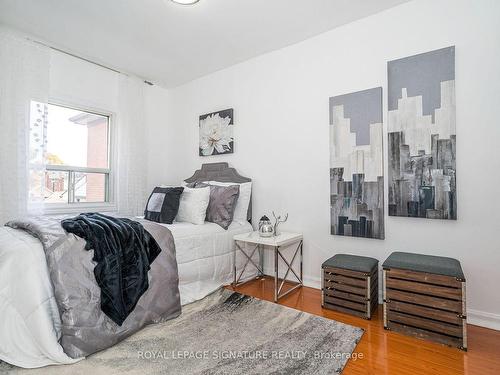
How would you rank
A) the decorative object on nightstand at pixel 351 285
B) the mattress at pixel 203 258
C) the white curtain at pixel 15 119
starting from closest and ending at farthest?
1. the decorative object on nightstand at pixel 351 285
2. the mattress at pixel 203 258
3. the white curtain at pixel 15 119

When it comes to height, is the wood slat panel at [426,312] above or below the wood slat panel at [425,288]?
below

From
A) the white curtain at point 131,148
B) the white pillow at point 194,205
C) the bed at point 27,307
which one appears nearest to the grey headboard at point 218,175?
the white pillow at point 194,205

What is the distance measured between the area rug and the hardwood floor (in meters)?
0.09

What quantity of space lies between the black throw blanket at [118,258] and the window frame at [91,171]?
1.48m

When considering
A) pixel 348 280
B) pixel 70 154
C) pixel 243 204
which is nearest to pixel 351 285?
pixel 348 280

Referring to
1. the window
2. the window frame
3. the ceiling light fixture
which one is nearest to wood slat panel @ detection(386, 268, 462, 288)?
the ceiling light fixture

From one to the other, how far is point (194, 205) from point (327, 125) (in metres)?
1.58

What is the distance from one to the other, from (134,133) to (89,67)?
0.91m

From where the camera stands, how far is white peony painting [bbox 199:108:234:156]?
3471 millimetres


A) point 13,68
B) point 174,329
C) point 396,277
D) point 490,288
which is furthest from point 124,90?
point 490,288

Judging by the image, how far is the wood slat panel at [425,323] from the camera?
5.56ft

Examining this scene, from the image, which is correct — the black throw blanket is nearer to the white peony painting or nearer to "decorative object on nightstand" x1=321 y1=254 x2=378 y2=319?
"decorative object on nightstand" x1=321 y1=254 x2=378 y2=319

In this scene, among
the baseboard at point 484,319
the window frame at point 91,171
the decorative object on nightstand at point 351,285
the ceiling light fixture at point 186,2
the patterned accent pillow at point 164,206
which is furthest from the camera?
the window frame at point 91,171

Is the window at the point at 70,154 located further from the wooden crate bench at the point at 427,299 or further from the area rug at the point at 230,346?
the wooden crate bench at the point at 427,299
